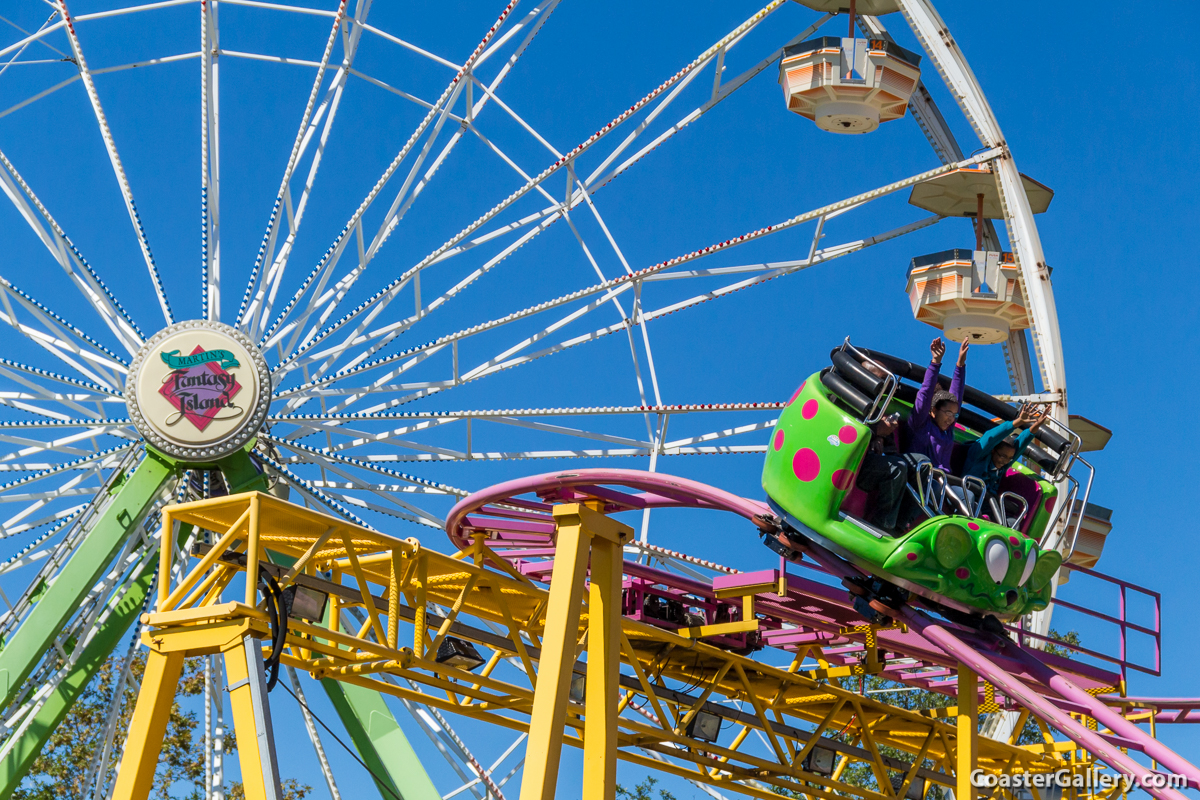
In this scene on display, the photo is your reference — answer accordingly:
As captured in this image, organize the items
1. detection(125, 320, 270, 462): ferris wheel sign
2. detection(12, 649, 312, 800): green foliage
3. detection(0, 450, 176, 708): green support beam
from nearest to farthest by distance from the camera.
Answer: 1. detection(0, 450, 176, 708): green support beam
2. detection(125, 320, 270, 462): ferris wheel sign
3. detection(12, 649, 312, 800): green foliage

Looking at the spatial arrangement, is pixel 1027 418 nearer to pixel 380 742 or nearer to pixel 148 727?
pixel 148 727

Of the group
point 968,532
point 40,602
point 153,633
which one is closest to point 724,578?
point 968,532

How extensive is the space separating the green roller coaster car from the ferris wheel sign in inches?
196

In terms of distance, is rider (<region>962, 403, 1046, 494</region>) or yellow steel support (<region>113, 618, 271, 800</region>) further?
rider (<region>962, 403, 1046, 494</region>)

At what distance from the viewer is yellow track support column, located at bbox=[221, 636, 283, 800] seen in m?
7.58

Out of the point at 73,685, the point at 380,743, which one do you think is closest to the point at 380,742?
the point at 380,743

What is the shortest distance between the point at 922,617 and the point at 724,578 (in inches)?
48.6

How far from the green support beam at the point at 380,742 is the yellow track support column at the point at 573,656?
4.25 meters

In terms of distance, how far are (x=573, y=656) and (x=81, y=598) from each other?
18.1ft

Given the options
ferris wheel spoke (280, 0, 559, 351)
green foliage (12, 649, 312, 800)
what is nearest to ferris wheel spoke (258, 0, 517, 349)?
ferris wheel spoke (280, 0, 559, 351)

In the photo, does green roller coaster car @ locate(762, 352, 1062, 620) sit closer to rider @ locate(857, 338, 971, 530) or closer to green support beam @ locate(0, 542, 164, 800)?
rider @ locate(857, 338, 971, 530)

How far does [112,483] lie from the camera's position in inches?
507

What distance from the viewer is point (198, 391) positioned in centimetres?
1280

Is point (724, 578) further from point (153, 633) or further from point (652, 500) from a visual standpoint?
point (153, 633)
